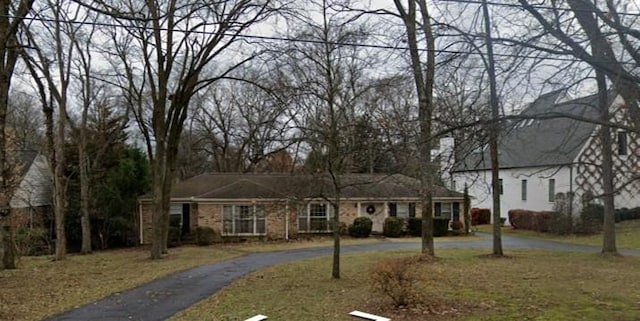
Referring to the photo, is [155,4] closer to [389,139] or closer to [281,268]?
[281,268]

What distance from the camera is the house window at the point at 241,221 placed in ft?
92.7

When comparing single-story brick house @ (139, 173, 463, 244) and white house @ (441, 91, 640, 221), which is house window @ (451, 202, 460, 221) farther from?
white house @ (441, 91, 640, 221)

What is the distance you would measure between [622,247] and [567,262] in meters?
7.34

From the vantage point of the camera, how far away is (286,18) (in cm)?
1844

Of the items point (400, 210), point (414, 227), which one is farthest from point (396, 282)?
point (400, 210)

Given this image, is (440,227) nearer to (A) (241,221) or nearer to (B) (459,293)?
(A) (241,221)

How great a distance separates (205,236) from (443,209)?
1356 centimetres

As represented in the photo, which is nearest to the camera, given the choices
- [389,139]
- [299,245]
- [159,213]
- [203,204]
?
[389,139]

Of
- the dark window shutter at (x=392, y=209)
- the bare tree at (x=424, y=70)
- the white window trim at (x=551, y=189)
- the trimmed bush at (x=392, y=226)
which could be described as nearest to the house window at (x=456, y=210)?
the dark window shutter at (x=392, y=209)

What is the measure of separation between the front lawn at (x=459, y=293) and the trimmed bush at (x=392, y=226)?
39.9ft

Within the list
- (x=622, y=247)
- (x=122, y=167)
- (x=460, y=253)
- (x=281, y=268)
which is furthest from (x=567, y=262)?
(x=122, y=167)

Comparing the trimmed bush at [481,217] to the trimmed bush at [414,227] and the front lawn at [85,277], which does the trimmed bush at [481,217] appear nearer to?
the trimmed bush at [414,227]

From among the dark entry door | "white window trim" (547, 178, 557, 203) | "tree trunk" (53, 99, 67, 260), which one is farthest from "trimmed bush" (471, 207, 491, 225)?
"tree trunk" (53, 99, 67, 260)

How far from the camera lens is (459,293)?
36.3 feet
